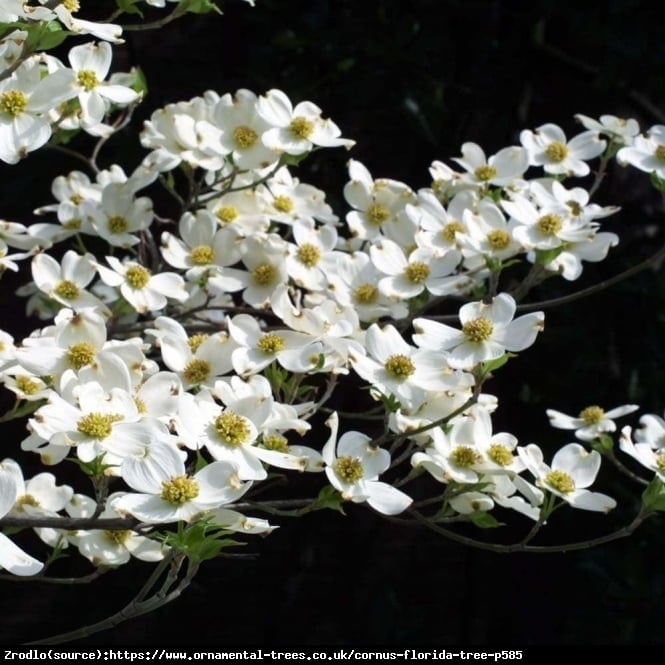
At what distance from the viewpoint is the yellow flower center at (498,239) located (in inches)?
40.0

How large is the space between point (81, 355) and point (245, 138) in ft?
1.13

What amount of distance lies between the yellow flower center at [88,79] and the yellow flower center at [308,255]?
0.24 m

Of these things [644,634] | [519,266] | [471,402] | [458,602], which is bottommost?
[458,602]

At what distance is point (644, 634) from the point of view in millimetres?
1646

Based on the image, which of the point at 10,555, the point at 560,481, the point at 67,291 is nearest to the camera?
the point at 10,555

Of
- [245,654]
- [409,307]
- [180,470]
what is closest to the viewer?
[180,470]

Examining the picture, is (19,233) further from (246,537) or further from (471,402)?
(246,537)

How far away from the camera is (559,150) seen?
3.84 feet

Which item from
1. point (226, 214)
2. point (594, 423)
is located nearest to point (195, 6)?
point (226, 214)

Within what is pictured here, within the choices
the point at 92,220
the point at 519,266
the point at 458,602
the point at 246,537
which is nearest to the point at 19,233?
the point at 92,220

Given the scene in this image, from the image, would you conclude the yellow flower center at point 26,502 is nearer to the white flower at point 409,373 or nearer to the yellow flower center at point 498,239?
the white flower at point 409,373

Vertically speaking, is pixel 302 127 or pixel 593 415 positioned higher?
pixel 302 127

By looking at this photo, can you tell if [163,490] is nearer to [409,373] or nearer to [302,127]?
[409,373]

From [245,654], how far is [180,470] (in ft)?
3.95
